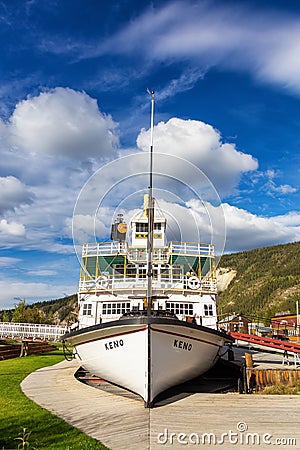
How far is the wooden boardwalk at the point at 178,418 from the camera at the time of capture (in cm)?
743

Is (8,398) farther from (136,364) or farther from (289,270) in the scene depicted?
(289,270)

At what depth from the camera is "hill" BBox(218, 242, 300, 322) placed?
400 ft

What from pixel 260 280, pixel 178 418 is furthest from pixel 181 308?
pixel 260 280

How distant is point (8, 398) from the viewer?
34.1ft

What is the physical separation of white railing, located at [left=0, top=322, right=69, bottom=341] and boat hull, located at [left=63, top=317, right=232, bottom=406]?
21604 mm

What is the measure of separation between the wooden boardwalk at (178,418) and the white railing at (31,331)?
810 inches

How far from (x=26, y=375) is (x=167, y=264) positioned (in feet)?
29.2

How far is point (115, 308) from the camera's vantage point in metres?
16.9

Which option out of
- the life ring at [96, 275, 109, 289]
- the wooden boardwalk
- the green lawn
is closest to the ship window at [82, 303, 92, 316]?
the life ring at [96, 275, 109, 289]

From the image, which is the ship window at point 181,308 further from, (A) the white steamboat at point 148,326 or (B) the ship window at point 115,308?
(B) the ship window at point 115,308

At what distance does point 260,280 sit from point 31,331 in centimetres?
12667

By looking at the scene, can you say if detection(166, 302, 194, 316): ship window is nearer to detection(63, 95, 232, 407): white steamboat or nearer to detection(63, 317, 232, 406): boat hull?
detection(63, 95, 232, 407): white steamboat

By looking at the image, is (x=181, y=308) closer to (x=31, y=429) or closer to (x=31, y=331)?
(x=31, y=429)

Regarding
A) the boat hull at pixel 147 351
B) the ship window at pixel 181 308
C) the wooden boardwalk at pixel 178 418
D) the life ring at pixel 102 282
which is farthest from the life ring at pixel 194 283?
the wooden boardwalk at pixel 178 418
